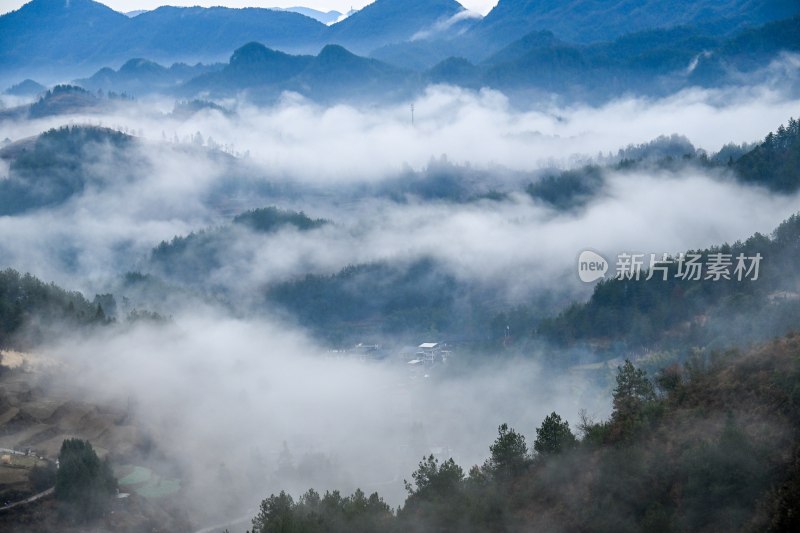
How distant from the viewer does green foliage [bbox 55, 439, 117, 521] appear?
68.5m

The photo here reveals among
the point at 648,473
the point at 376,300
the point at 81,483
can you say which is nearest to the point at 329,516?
the point at 648,473

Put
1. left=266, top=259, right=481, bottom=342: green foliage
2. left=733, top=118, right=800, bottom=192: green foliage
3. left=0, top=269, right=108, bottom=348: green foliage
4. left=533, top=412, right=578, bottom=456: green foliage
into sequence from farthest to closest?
left=266, top=259, right=481, bottom=342: green foliage < left=733, top=118, right=800, bottom=192: green foliage < left=0, top=269, right=108, bottom=348: green foliage < left=533, top=412, right=578, bottom=456: green foliage

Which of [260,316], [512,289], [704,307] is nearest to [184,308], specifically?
[260,316]

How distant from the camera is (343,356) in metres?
148

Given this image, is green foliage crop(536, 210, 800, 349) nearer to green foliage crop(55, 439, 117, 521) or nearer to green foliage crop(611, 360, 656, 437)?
green foliage crop(611, 360, 656, 437)

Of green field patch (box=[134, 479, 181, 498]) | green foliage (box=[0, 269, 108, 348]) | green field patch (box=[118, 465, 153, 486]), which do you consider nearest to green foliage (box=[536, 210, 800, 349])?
green field patch (box=[134, 479, 181, 498])

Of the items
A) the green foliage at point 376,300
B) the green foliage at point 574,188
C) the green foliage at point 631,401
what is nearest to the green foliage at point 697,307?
the green foliage at point 631,401

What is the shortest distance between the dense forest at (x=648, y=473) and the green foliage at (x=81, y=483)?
78.8ft

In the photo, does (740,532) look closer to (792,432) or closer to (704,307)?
(792,432)

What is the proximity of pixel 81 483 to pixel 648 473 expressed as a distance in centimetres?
4647

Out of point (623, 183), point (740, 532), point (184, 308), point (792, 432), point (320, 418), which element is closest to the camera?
point (740, 532)

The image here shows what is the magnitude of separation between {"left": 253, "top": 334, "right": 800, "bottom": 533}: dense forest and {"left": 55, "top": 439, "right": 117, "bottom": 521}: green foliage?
78.8ft

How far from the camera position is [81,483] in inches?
2724

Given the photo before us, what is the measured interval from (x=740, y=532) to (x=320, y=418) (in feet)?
274
